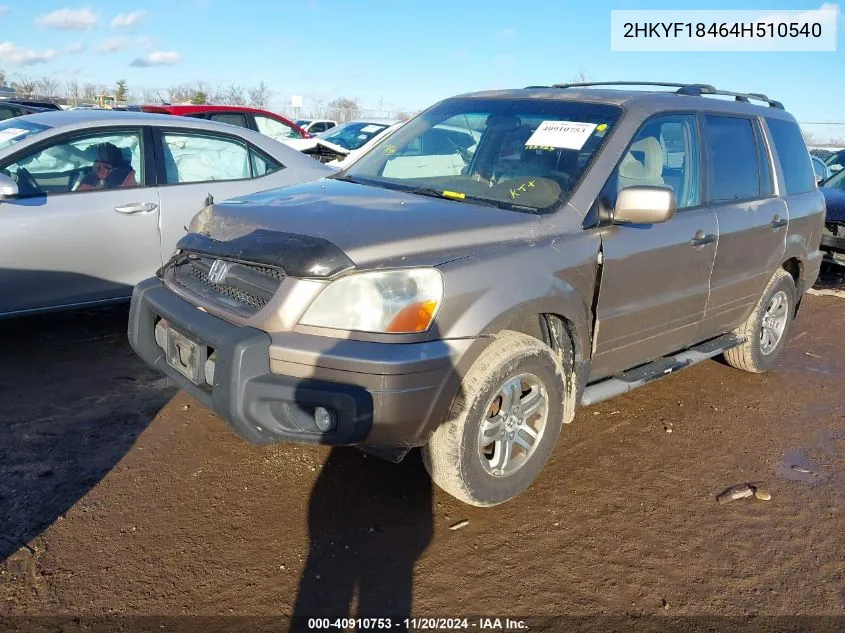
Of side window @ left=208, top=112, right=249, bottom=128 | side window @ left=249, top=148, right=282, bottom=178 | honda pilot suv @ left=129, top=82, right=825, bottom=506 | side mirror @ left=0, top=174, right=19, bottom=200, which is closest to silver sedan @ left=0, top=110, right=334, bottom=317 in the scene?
side mirror @ left=0, top=174, right=19, bottom=200

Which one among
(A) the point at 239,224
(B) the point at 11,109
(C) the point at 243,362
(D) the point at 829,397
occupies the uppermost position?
(B) the point at 11,109

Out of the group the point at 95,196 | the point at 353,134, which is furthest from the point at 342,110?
the point at 95,196

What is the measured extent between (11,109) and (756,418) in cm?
1143

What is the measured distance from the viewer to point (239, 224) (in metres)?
3.02

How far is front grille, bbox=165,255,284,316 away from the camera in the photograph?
2725 millimetres

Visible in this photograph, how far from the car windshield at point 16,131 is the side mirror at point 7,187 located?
45 centimetres

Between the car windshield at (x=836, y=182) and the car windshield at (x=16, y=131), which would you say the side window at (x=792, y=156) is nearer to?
the car windshield at (x=16, y=131)

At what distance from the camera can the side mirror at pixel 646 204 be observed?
3104 mm

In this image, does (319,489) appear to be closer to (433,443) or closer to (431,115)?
(433,443)

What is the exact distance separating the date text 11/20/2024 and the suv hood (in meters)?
1.27

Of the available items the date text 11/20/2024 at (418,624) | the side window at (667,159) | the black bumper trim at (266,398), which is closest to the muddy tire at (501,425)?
the black bumper trim at (266,398)

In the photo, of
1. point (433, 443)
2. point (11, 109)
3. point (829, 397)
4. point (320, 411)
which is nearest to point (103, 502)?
point (320, 411)

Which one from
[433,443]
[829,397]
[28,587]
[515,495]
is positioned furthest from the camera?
[829,397]

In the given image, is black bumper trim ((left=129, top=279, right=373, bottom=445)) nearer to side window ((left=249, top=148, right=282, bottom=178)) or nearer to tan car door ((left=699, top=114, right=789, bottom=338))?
tan car door ((left=699, top=114, right=789, bottom=338))
